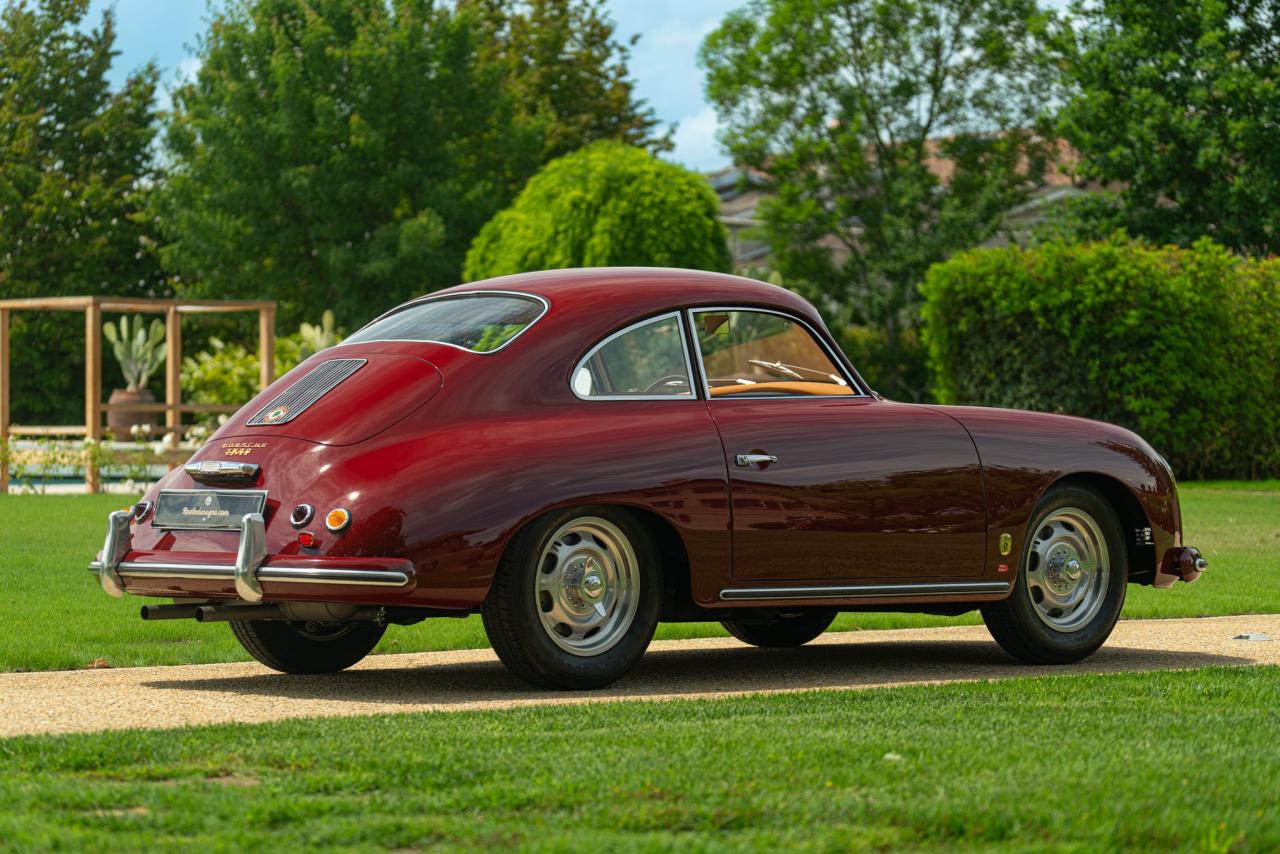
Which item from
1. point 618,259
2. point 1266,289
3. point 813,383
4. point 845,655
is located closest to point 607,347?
point 813,383

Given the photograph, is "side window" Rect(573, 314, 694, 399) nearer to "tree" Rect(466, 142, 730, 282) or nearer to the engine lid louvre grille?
the engine lid louvre grille

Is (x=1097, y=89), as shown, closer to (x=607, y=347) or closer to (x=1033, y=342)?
(x=1033, y=342)

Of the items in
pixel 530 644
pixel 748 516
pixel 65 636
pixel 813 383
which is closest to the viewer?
pixel 530 644

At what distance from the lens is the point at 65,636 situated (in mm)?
9422

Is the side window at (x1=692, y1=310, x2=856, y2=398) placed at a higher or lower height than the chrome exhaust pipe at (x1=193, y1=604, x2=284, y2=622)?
higher

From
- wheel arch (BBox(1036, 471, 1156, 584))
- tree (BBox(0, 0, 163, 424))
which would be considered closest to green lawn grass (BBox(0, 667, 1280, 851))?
wheel arch (BBox(1036, 471, 1156, 584))

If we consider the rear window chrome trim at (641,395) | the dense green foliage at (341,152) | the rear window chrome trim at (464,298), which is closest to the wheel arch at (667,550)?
Result: the rear window chrome trim at (641,395)

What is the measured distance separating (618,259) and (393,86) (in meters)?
12.5

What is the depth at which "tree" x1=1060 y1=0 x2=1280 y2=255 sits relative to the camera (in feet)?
117

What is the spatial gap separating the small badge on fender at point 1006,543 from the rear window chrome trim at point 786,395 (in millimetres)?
846

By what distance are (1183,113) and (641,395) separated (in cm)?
3078

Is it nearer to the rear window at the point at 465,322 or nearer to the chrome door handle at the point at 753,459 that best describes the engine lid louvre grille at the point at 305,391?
the rear window at the point at 465,322

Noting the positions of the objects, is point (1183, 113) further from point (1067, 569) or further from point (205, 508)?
point (205, 508)

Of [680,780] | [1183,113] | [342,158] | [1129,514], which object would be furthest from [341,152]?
[680,780]
